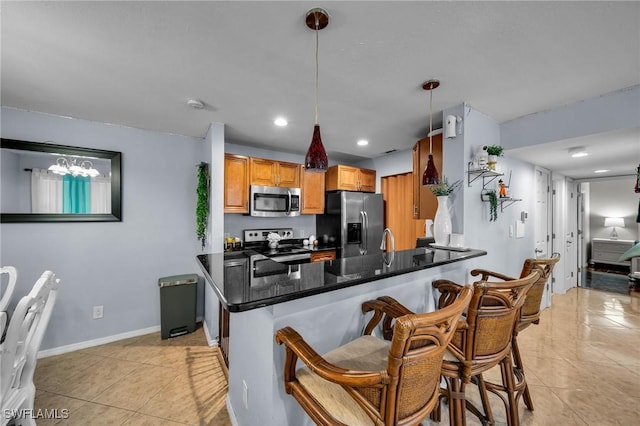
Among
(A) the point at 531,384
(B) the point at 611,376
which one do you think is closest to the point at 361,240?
(A) the point at 531,384

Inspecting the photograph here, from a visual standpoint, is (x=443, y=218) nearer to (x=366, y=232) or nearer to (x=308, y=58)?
(x=308, y=58)

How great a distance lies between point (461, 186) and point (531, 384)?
174cm

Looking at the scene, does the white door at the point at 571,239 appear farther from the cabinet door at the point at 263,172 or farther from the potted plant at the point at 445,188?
the cabinet door at the point at 263,172

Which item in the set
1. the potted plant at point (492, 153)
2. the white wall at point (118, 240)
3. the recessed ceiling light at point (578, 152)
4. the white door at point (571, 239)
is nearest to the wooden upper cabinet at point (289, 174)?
the white wall at point (118, 240)

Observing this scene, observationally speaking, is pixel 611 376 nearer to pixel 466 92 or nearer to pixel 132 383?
pixel 466 92

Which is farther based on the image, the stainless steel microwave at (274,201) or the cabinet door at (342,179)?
the cabinet door at (342,179)

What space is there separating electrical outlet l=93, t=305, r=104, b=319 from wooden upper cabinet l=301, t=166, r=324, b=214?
2699mm

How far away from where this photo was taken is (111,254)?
2.93 m

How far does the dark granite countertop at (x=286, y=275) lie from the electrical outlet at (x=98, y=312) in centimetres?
205

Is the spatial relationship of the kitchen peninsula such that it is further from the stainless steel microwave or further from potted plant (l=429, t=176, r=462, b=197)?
the stainless steel microwave

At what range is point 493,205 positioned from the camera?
2.50 metres

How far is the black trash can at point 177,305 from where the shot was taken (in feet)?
9.68

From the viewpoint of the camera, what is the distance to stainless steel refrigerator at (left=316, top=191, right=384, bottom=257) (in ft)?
13.2

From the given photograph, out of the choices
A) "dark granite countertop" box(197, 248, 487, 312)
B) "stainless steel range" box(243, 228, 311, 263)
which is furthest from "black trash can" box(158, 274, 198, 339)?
"dark granite countertop" box(197, 248, 487, 312)
